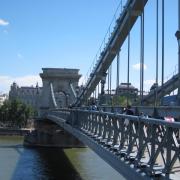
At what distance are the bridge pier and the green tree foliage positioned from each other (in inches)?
1306

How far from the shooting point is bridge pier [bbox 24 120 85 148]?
5854 cm

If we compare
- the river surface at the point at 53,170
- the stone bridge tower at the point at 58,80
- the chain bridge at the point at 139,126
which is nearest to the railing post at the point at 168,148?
the chain bridge at the point at 139,126

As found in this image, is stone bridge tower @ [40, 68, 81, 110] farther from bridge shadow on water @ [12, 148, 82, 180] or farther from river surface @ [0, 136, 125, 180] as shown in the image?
bridge shadow on water @ [12, 148, 82, 180]

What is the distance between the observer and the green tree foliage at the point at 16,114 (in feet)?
326

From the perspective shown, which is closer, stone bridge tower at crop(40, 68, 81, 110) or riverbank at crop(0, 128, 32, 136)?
riverbank at crop(0, 128, 32, 136)

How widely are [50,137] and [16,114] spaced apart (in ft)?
128

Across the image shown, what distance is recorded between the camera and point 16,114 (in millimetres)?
99750

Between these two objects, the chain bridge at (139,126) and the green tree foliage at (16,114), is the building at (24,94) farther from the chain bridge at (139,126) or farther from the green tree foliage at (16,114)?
the chain bridge at (139,126)

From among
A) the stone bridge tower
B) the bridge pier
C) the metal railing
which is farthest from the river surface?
the stone bridge tower

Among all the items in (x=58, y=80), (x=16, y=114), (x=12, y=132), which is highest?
(x=58, y=80)

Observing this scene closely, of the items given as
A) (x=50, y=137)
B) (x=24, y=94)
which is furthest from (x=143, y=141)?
(x=24, y=94)

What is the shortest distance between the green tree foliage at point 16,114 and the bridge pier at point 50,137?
33.2m

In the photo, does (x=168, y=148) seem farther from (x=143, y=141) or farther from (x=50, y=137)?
(x=50, y=137)

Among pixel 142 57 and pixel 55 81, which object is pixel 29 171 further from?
pixel 55 81
